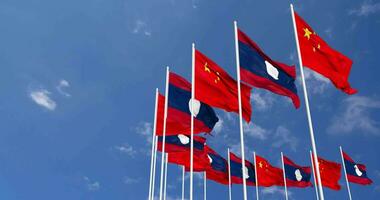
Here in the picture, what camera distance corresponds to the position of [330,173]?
32.5 metres

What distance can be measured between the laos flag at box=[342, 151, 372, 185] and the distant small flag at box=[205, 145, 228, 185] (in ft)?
41.6

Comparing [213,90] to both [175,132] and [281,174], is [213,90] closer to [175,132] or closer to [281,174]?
[175,132]

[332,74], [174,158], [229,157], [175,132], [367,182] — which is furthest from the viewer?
[367,182]

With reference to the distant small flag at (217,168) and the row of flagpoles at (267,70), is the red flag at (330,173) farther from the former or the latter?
the row of flagpoles at (267,70)

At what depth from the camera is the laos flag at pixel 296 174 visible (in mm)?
32844

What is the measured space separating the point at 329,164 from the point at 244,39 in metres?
21.4

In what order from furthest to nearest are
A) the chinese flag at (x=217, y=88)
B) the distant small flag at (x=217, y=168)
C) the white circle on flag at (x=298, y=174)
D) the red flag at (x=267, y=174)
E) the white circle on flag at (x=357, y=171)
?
the white circle on flag at (x=357, y=171)
the white circle on flag at (x=298, y=174)
the red flag at (x=267, y=174)
the distant small flag at (x=217, y=168)
the chinese flag at (x=217, y=88)

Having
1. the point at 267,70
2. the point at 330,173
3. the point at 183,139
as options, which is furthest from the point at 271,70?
the point at 330,173

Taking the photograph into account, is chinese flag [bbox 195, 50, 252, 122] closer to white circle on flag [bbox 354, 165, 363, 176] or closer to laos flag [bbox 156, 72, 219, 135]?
laos flag [bbox 156, 72, 219, 135]

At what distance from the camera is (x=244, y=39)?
49.8ft

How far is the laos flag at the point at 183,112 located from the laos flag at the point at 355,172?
2172 cm

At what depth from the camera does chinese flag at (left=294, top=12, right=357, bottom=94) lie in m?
13.9

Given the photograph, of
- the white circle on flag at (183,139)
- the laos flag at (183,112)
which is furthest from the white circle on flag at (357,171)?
the laos flag at (183,112)

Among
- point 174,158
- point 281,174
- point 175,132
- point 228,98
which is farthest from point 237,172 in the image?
point 228,98
